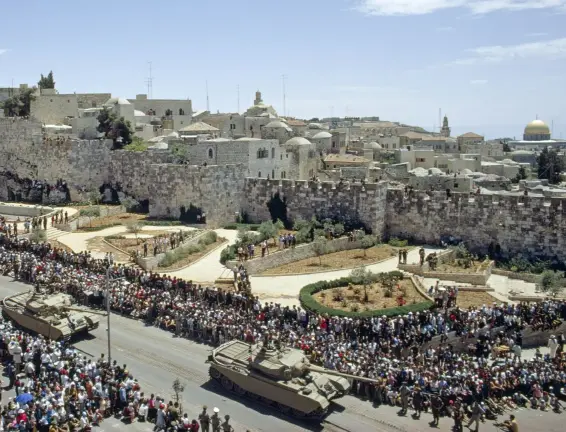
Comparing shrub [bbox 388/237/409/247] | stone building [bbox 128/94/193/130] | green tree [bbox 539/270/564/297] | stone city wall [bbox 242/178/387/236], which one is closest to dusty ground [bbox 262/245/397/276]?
shrub [bbox 388/237/409/247]

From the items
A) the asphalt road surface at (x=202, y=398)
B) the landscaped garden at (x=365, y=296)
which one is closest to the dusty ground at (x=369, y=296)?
the landscaped garden at (x=365, y=296)

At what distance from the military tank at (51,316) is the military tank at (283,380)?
6.26 meters

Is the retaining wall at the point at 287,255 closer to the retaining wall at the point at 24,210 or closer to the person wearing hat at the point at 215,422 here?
the person wearing hat at the point at 215,422

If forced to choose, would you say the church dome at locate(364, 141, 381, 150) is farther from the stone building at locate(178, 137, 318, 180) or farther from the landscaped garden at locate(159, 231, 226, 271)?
the landscaped garden at locate(159, 231, 226, 271)

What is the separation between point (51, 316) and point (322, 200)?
21391 mm

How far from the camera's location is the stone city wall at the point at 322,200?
38.9 metres

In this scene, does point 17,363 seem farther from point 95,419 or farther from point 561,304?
point 561,304

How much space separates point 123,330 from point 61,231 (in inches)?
724

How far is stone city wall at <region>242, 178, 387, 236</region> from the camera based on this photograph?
3894cm

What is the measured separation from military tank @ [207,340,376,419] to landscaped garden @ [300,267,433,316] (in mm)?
7001

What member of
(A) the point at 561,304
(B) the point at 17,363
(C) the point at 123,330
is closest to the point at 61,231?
(C) the point at 123,330

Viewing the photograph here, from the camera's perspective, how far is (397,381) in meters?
19.6

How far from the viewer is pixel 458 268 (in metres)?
33.1

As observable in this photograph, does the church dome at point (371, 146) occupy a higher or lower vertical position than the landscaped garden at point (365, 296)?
higher
